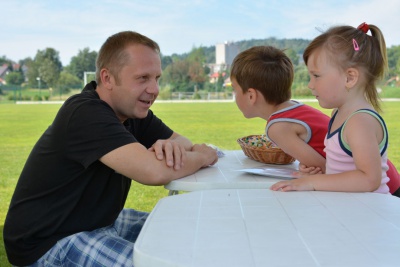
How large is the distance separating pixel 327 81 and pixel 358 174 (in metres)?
0.42

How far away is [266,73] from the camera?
6.83 ft

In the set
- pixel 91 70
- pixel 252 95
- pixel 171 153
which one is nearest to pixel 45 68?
pixel 91 70

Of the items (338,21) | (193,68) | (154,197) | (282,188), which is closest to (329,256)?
(282,188)

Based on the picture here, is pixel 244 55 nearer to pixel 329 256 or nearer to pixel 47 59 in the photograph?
pixel 329 256

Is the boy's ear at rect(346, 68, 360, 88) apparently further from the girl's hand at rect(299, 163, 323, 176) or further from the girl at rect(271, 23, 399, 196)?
the girl's hand at rect(299, 163, 323, 176)

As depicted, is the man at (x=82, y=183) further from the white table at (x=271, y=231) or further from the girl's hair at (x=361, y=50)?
the girl's hair at (x=361, y=50)

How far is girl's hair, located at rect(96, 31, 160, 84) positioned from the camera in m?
1.75

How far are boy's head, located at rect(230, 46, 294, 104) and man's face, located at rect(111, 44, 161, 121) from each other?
497 millimetres

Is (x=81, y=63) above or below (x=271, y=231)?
above

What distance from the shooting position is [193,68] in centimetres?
5991

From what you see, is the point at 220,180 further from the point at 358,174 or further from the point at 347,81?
the point at 347,81

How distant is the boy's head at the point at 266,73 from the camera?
2.08 metres

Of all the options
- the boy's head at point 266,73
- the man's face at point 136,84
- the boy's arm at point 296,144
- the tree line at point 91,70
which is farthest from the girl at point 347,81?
the tree line at point 91,70

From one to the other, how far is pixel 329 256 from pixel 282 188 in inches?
21.1
